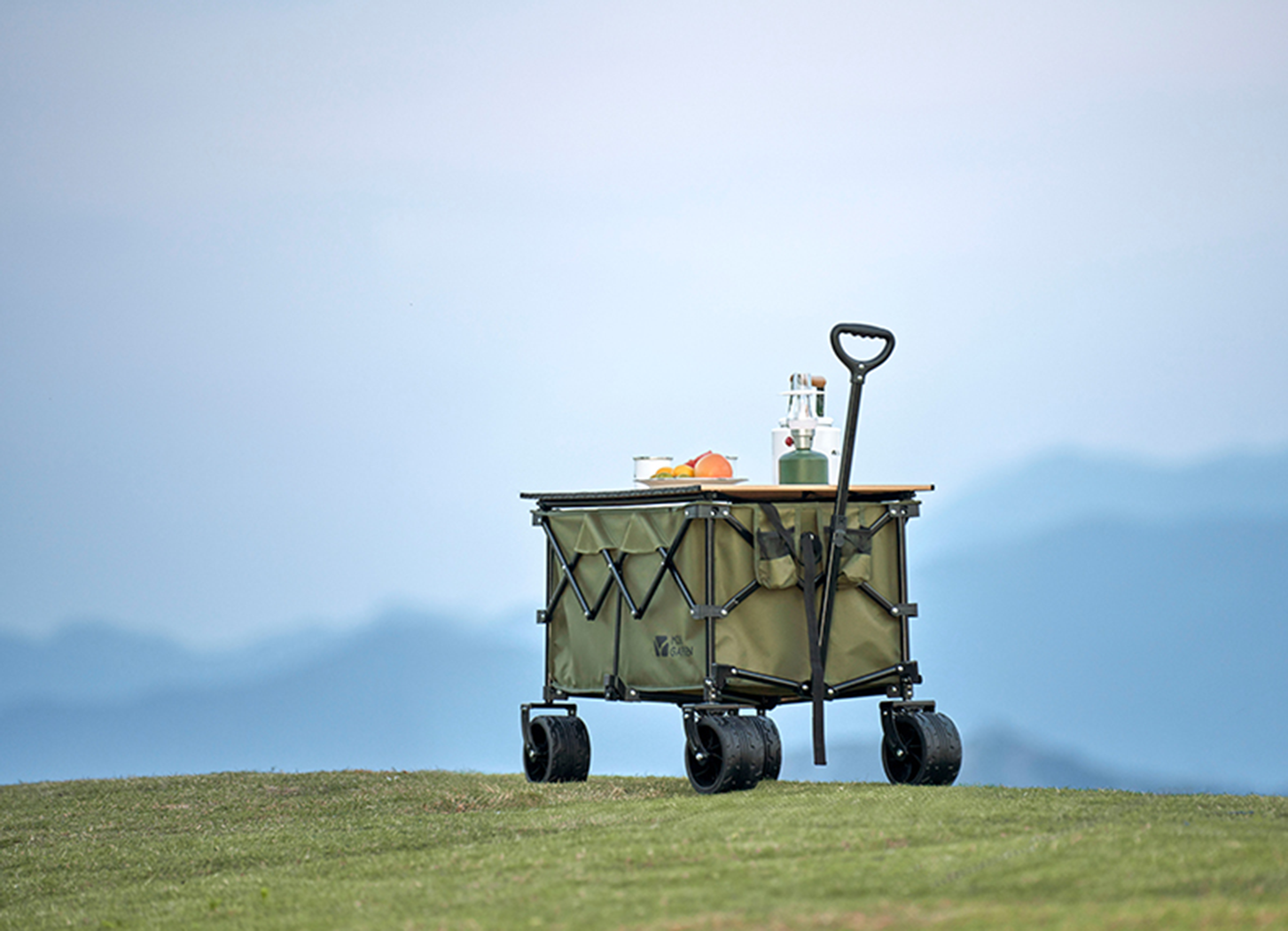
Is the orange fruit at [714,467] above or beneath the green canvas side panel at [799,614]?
above

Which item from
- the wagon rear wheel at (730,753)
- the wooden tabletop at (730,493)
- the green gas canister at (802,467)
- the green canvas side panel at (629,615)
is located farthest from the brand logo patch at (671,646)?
the green gas canister at (802,467)

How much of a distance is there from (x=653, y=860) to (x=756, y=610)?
7.73ft

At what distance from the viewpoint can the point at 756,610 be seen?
738cm

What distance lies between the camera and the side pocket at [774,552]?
732 cm

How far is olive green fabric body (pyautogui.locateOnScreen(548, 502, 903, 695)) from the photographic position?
7312 millimetres

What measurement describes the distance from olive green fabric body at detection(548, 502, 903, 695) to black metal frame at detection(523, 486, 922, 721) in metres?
0.03

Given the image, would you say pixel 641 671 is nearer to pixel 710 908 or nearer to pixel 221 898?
pixel 221 898

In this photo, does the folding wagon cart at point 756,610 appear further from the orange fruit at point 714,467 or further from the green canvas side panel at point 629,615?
the orange fruit at point 714,467

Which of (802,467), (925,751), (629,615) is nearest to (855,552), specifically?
(802,467)

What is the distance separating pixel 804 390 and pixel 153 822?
3790 mm

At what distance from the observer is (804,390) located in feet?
25.8

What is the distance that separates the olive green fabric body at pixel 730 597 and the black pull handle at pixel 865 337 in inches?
30.0

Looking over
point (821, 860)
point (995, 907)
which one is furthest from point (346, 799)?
point (995, 907)

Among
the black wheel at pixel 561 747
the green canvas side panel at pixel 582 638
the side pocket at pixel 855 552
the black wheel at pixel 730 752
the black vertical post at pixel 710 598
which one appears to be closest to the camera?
the black wheel at pixel 730 752
